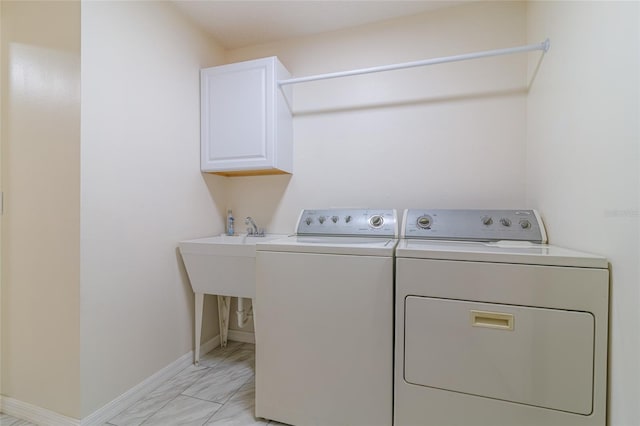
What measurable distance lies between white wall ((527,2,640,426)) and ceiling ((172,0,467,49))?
0.90m

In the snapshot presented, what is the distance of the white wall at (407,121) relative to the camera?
1.75 m

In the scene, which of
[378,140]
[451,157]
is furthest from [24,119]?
[451,157]

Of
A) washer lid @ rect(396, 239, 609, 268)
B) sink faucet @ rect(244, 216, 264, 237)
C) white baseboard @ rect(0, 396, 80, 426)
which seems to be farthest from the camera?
sink faucet @ rect(244, 216, 264, 237)

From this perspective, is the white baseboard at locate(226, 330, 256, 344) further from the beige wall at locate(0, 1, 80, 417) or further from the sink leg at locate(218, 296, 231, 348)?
the beige wall at locate(0, 1, 80, 417)

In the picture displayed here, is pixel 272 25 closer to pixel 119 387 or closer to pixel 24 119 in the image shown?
pixel 24 119

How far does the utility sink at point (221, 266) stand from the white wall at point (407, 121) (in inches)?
22.4

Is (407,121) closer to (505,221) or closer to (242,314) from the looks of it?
(505,221)

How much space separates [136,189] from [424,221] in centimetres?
165

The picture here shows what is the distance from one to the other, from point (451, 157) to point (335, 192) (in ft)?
2.67

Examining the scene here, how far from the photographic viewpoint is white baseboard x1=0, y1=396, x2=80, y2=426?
1312 millimetres

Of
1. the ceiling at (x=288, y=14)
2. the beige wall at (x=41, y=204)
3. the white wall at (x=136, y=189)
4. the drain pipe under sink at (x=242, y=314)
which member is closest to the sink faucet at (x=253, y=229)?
the white wall at (x=136, y=189)

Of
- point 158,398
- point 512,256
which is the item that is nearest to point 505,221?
point 512,256

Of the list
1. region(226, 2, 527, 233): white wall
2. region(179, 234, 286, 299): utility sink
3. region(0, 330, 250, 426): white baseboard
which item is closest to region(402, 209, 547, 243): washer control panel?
region(226, 2, 527, 233): white wall

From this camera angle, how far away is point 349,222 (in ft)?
5.93
